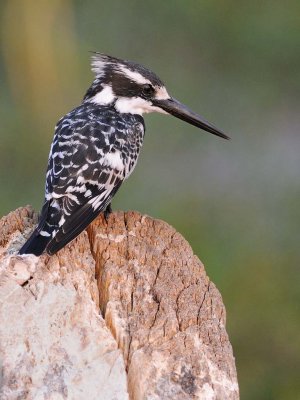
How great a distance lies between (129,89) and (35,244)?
4.48 feet

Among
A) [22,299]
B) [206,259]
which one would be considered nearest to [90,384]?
[22,299]

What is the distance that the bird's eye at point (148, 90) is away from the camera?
5.38m

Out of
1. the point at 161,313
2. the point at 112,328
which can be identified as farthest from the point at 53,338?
the point at 161,313

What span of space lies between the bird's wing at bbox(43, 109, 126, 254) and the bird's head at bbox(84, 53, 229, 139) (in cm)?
29

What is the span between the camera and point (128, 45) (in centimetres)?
1005

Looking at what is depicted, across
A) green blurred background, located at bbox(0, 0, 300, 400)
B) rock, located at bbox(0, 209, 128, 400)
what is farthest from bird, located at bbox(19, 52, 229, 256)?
green blurred background, located at bbox(0, 0, 300, 400)

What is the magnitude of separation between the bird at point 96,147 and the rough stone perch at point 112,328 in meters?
0.20

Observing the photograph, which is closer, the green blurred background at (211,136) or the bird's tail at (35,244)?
the bird's tail at (35,244)

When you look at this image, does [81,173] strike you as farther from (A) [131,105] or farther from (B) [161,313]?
(B) [161,313]

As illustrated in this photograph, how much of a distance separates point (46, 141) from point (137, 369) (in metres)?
5.13

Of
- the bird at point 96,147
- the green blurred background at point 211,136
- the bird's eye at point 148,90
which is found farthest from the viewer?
the green blurred background at point 211,136

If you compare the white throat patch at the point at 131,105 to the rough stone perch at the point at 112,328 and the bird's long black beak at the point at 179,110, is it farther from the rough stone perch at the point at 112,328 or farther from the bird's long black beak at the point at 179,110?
the rough stone perch at the point at 112,328

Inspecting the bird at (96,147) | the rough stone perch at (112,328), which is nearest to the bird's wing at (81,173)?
the bird at (96,147)

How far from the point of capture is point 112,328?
374 centimetres
